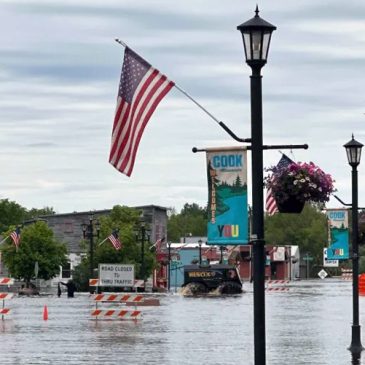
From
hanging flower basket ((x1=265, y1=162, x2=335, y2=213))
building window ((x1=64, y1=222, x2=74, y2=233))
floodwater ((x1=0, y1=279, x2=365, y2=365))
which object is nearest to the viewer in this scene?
Result: hanging flower basket ((x1=265, y1=162, x2=335, y2=213))

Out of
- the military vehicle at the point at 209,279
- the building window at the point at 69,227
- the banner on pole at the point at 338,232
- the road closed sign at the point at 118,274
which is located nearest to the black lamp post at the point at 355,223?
the banner on pole at the point at 338,232

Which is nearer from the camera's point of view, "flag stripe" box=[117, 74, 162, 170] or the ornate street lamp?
the ornate street lamp

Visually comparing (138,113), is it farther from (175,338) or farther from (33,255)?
(33,255)

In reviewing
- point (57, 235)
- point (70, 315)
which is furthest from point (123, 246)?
point (70, 315)

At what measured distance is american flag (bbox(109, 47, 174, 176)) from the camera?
18.8 meters

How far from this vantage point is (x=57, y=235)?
154 meters

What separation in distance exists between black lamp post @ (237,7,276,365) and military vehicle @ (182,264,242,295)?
7439 cm

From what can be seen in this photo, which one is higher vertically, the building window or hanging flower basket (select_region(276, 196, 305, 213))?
the building window

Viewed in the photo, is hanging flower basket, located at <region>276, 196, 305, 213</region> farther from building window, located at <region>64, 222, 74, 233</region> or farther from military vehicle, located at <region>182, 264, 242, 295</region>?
building window, located at <region>64, 222, 74, 233</region>

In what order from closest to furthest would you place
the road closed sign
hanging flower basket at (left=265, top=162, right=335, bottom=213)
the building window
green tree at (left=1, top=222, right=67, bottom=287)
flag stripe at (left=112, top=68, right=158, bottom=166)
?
flag stripe at (left=112, top=68, right=158, bottom=166) < hanging flower basket at (left=265, top=162, right=335, bottom=213) < the road closed sign < green tree at (left=1, top=222, right=67, bottom=287) < the building window

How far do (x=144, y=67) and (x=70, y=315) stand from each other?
36492 millimetres

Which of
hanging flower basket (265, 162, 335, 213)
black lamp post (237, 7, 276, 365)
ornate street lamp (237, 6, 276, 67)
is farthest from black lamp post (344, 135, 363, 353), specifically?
ornate street lamp (237, 6, 276, 67)

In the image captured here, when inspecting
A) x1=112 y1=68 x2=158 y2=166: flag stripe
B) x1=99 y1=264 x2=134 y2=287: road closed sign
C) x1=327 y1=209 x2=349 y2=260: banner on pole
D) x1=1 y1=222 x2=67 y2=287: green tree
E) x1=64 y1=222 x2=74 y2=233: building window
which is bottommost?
x1=99 y1=264 x2=134 y2=287: road closed sign

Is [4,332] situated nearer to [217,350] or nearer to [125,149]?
[217,350]
